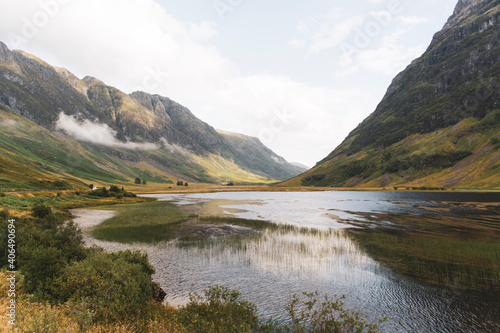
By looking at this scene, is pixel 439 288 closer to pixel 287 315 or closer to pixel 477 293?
pixel 477 293

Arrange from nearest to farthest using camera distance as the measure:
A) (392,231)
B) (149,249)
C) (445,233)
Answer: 1. (149,249)
2. (445,233)
3. (392,231)

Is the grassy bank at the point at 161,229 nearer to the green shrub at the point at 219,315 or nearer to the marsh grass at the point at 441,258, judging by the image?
the marsh grass at the point at 441,258

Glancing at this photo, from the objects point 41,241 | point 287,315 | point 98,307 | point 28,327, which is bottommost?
point 287,315

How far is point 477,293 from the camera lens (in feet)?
67.6

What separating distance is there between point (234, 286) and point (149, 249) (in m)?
17.5

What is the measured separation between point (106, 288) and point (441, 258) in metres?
36.8

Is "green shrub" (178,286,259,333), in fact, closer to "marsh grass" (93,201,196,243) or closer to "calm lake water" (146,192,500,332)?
"calm lake water" (146,192,500,332)

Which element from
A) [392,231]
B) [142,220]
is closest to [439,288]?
[392,231]

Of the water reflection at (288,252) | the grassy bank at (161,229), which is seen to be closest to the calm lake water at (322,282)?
the water reflection at (288,252)

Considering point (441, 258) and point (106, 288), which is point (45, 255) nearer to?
point (106, 288)

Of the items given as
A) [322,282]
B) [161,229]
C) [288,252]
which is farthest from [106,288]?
[161,229]

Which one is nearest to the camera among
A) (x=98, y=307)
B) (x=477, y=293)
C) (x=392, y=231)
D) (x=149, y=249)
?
(x=98, y=307)

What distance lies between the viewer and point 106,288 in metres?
15.7

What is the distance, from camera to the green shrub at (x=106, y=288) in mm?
14562
